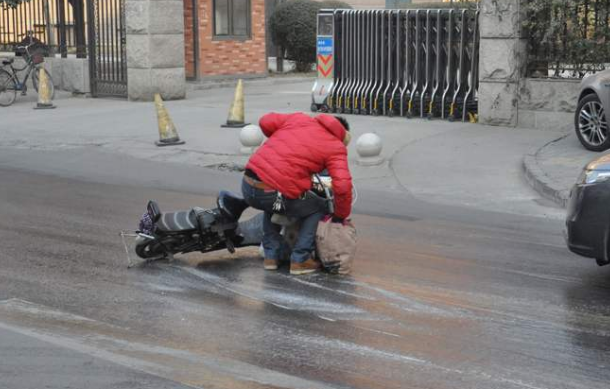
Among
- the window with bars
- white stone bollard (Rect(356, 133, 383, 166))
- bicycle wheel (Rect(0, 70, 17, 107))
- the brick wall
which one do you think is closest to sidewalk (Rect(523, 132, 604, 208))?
white stone bollard (Rect(356, 133, 383, 166))

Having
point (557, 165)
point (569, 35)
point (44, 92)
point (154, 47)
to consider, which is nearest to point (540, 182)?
point (557, 165)

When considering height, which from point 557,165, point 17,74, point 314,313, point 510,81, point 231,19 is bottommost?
point 314,313

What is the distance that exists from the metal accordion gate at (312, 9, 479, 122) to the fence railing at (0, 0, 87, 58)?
6.98 meters

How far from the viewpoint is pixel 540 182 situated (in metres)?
11.5

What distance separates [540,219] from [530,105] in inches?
233

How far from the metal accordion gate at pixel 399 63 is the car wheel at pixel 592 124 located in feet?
10.5

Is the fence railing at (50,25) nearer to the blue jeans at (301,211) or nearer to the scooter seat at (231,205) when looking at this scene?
the scooter seat at (231,205)

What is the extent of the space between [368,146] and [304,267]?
18.6 ft

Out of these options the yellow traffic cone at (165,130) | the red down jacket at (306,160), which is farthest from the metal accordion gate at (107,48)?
the red down jacket at (306,160)

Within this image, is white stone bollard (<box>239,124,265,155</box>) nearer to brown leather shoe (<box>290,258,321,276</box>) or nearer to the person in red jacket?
the person in red jacket

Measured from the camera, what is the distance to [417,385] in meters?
5.23

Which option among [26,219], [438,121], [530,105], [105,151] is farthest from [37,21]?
[26,219]

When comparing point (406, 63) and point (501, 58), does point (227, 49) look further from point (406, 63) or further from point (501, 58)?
point (501, 58)

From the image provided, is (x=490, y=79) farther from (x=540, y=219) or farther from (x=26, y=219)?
(x=26, y=219)
